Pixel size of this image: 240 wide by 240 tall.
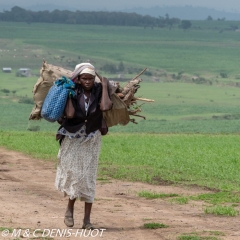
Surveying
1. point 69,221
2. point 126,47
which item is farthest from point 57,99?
point 126,47

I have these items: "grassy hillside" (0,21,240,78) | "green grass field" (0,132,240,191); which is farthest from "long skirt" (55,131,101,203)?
"grassy hillside" (0,21,240,78)

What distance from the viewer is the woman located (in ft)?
24.5

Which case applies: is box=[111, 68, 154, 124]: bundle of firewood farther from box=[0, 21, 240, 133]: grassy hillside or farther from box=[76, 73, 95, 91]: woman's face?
box=[0, 21, 240, 133]: grassy hillside

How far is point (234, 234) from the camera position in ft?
24.1

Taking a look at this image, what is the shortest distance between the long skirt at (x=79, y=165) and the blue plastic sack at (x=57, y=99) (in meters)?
0.32

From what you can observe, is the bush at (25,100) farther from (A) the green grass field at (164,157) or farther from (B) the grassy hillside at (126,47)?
(A) the green grass field at (164,157)

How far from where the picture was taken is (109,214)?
853 cm

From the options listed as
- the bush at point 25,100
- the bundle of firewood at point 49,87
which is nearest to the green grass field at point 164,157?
the bundle of firewood at point 49,87

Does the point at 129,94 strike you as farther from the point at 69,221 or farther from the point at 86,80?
the point at 69,221

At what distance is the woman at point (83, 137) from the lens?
7.48 meters

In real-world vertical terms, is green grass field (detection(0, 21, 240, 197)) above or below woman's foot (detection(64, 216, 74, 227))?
below

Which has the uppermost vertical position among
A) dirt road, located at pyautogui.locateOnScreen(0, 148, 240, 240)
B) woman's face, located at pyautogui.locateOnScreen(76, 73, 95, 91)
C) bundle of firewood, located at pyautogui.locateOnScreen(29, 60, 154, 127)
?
woman's face, located at pyautogui.locateOnScreen(76, 73, 95, 91)

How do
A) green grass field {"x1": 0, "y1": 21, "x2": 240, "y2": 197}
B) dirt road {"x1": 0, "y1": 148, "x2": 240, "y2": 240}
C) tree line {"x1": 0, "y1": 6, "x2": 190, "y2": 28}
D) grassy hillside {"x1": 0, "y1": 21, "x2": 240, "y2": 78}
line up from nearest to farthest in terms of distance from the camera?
dirt road {"x1": 0, "y1": 148, "x2": 240, "y2": 240}, green grass field {"x1": 0, "y1": 21, "x2": 240, "y2": 197}, grassy hillside {"x1": 0, "y1": 21, "x2": 240, "y2": 78}, tree line {"x1": 0, "y1": 6, "x2": 190, "y2": 28}

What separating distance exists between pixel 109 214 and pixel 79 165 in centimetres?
119
